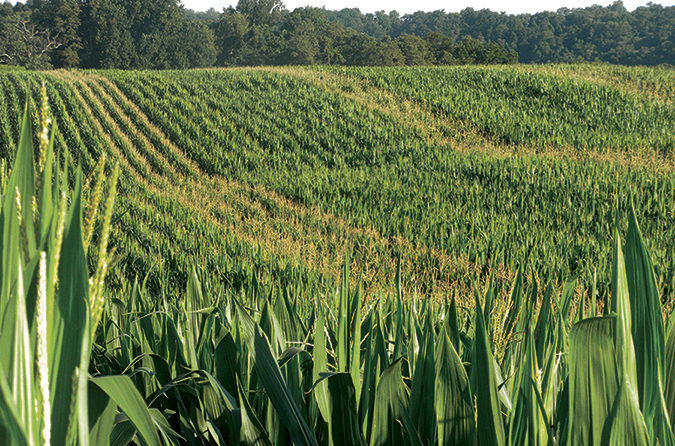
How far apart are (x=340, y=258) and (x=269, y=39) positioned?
70909mm

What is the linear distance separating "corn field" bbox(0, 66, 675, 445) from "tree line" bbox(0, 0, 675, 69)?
108ft

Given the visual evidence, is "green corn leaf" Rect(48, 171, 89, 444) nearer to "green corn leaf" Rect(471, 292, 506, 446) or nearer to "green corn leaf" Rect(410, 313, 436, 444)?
"green corn leaf" Rect(471, 292, 506, 446)

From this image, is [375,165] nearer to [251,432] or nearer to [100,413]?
[251,432]

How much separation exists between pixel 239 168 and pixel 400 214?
6.83 m

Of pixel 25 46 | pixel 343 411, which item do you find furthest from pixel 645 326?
pixel 25 46

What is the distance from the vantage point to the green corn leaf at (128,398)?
0.73m

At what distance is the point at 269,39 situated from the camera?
73.0m

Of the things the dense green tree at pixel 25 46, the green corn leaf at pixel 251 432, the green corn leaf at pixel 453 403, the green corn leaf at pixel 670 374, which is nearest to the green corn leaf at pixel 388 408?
the green corn leaf at pixel 453 403

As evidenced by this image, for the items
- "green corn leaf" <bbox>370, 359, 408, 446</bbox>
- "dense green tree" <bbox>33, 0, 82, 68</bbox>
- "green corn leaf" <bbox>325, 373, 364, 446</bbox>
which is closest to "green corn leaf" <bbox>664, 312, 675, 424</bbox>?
"green corn leaf" <bbox>370, 359, 408, 446</bbox>

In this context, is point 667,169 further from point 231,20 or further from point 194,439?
point 231,20

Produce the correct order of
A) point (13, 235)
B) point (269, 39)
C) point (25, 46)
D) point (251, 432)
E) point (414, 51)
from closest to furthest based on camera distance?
point (13, 235) < point (251, 432) < point (25, 46) < point (414, 51) < point (269, 39)

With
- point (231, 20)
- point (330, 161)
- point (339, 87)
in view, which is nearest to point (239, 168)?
point (330, 161)

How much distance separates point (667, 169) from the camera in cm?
1203

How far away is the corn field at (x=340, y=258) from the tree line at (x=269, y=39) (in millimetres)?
33068
